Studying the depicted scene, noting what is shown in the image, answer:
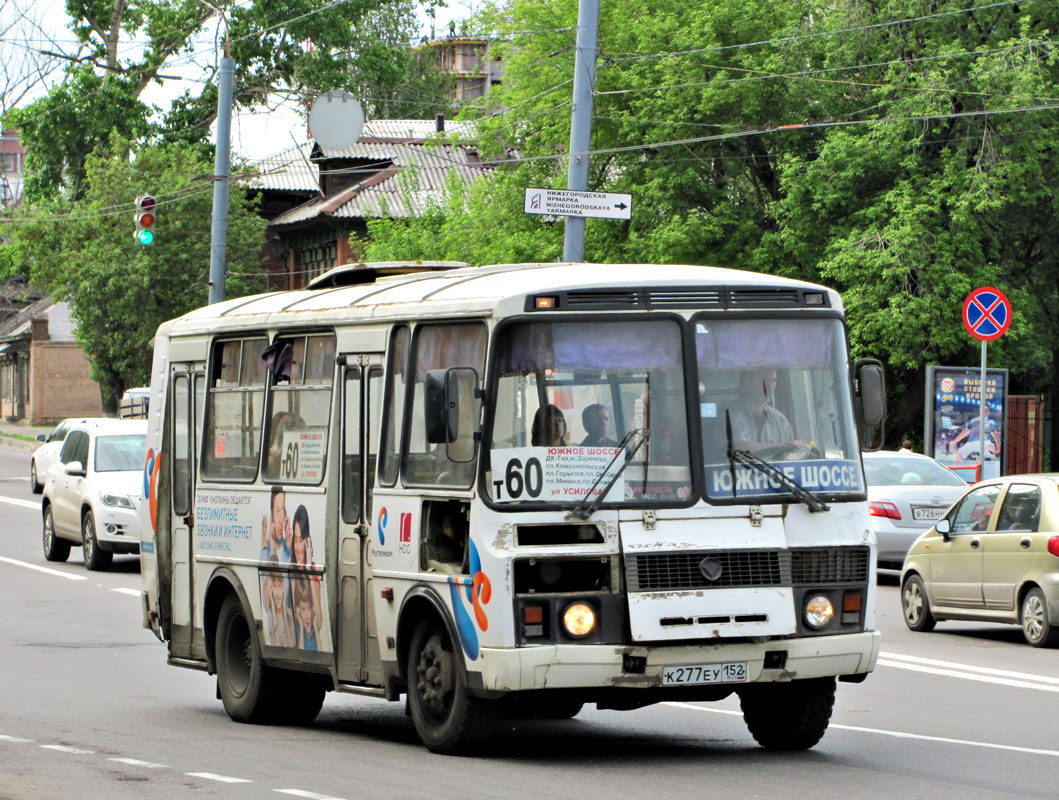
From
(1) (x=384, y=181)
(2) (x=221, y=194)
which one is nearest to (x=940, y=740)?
(2) (x=221, y=194)

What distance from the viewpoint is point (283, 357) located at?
1141 centimetres

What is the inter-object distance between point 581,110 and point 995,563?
252 inches

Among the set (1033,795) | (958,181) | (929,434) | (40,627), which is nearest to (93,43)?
(958,181)

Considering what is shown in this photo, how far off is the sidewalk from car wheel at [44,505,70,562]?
26.4 meters

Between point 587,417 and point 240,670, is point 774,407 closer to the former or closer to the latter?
point 587,417

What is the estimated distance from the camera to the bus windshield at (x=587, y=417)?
9.07m

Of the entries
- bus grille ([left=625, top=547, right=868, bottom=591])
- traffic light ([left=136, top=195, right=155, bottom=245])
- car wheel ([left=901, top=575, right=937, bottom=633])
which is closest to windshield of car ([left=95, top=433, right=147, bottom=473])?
traffic light ([left=136, top=195, right=155, bottom=245])

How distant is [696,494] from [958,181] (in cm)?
2579

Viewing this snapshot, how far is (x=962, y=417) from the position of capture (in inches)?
1108

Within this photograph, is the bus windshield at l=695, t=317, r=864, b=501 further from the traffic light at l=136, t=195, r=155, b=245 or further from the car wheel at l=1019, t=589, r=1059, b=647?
the traffic light at l=136, t=195, r=155, b=245

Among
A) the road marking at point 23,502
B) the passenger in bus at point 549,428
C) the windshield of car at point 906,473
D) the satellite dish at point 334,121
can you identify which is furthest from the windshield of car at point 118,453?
the passenger in bus at point 549,428

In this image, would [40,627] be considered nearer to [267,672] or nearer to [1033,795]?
[267,672]

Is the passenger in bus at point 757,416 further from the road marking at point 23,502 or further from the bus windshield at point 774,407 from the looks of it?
the road marking at point 23,502

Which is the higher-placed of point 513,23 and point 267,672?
point 513,23
